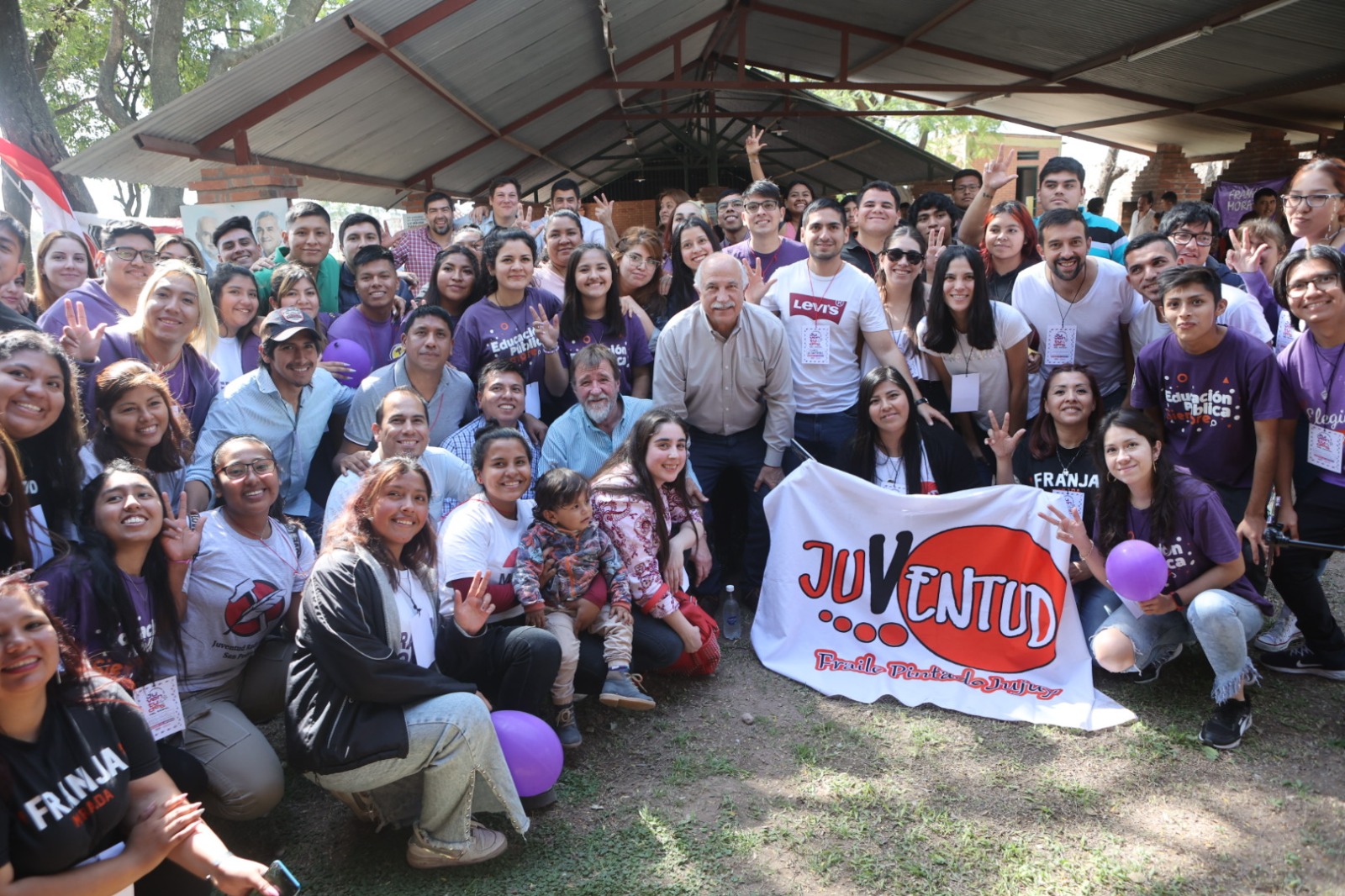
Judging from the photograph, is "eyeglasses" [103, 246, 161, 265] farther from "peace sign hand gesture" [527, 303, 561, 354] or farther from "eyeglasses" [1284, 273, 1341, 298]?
"eyeglasses" [1284, 273, 1341, 298]

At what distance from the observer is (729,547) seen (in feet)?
17.6

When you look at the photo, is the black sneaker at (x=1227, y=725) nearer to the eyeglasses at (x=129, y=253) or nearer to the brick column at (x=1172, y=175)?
the eyeglasses at (x=129, y=253)

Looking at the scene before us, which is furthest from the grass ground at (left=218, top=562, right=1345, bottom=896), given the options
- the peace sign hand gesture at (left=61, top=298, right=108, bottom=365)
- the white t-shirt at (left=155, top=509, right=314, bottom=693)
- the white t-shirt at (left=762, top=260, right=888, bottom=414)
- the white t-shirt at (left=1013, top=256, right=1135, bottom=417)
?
the peace sign hand gesture at (left=61, top=298, right=108, bottom=365)

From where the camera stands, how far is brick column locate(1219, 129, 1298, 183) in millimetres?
12375

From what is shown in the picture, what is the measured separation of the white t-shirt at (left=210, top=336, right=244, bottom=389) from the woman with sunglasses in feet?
4.16

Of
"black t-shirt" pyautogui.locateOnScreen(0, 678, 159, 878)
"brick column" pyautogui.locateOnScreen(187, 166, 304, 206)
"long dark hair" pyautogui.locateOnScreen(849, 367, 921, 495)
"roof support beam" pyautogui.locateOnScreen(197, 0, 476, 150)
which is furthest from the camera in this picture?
"brick column" pyautogui.locateOnScreen(187, 166, 304, 206)

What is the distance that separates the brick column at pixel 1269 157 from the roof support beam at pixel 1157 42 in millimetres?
3310

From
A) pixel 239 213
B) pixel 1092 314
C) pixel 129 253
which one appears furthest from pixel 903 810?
pixel 239 213

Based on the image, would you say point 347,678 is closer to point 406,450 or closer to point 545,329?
point 406,450

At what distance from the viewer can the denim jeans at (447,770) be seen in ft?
9.25

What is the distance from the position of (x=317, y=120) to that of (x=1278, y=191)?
10977mm

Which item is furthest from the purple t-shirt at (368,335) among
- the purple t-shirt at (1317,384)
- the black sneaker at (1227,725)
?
the purple t-shirt at (1317,384)

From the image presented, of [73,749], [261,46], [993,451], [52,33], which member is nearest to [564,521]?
[73,749]

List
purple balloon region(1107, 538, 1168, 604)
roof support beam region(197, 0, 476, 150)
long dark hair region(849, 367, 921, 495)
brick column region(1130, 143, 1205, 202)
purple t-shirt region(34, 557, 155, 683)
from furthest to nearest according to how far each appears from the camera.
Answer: brick column region(1130, 143, 1205, 202), roof support beam region(197, 0, 476, 150), long dark hair region(849, 367, 921, 495), purple balloon region(1107, 538, 1168, 604), purple t-shirt region(34, 557, 155, 683)
